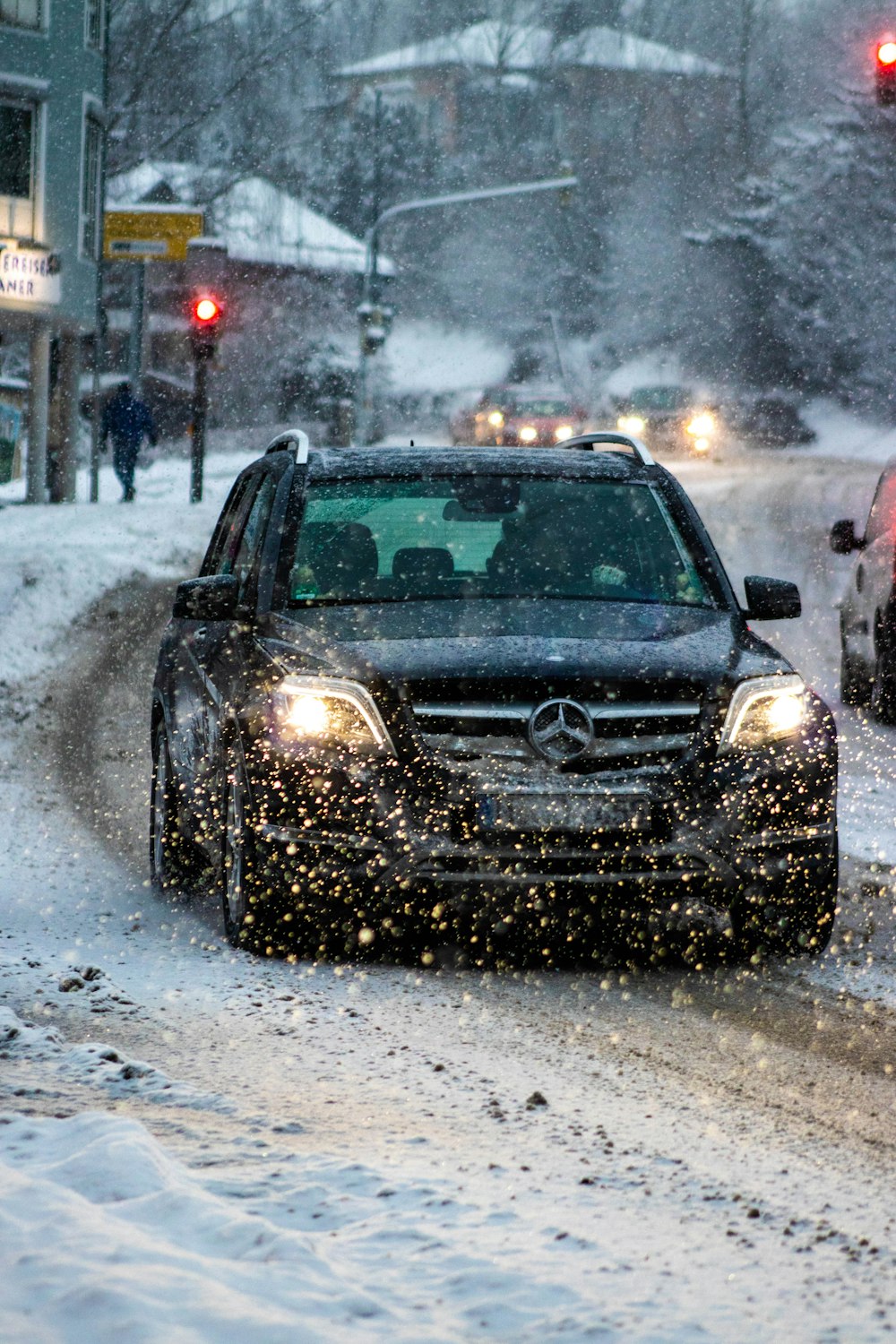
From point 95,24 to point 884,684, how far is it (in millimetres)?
27999

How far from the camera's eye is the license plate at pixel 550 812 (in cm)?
648

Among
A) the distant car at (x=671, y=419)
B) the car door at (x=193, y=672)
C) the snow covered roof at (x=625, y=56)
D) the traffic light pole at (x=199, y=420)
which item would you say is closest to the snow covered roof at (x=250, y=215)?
the distant car at (x=671, y=419)

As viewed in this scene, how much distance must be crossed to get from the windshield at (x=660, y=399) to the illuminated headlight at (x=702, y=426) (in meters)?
2.27

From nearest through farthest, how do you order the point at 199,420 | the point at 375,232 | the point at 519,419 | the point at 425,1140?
the point at 425,1140 < the point at 199,420 < the point at 375,232 < the point at 519,419

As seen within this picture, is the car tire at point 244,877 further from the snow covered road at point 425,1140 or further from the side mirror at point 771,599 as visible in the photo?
the side mirror at point 771,599

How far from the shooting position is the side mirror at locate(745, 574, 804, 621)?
25.4 ft

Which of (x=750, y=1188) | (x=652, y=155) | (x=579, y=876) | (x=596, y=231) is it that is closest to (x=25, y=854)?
(x=579, y=876)

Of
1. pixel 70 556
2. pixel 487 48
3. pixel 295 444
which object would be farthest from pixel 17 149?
pixel 487 48

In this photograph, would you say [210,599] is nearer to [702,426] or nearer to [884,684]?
[884,684]

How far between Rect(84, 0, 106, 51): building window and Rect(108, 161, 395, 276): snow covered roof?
10.4 m

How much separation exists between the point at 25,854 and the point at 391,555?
8.11 ft

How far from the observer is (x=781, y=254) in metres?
70.9

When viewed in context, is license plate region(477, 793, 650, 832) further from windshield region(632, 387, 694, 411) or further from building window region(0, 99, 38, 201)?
windshield region(632, 387, 694, 411)

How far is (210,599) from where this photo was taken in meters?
7.67
